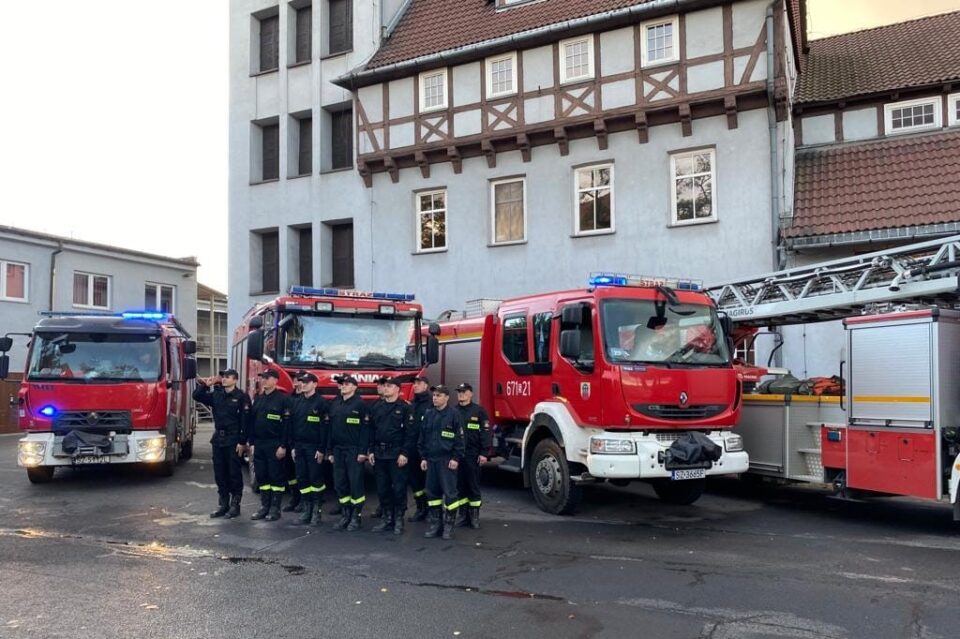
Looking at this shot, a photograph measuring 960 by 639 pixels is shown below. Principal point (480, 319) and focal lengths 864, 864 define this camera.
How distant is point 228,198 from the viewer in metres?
26.1

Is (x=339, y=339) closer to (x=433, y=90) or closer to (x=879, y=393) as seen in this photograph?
(x=879, y=393)

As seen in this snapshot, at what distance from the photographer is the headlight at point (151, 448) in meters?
13.3

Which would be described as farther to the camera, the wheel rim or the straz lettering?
the straz lettering

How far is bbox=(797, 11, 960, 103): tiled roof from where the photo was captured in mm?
19438

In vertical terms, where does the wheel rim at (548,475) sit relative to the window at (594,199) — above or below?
below

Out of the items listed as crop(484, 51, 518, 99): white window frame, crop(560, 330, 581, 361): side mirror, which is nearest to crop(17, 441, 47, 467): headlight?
crop(560, 330, 581, 361): side mirror

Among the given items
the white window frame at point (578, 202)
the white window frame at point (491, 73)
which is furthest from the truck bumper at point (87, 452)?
the white window frame at point (491, 73)

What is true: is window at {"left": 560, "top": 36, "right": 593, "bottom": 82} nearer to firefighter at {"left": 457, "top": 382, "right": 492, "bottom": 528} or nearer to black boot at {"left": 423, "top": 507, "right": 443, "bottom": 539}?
firefighter at {"left": 457, "top": 382, "right": 492, "bottom": 528}

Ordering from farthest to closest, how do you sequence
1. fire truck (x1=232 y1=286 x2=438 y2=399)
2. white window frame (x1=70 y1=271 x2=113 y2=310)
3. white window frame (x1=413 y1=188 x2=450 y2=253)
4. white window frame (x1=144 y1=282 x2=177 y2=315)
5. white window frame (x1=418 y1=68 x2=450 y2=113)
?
white window frame (x1=144 y1=282 x2=177 y2=315)
white window frame (x1=70 y1=271 x2=113 y2=310)
white window frame (x1=413 y1=188 x2=450 y2=253)
white window frame (x1=418 y1=68 x2=450 y2=113)
fire truck (x1=232 y1=286 x2=438 y2=399)

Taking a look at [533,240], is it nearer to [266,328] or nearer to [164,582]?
[266,328]

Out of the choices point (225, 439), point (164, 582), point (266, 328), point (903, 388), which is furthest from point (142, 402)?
point (903, 388)

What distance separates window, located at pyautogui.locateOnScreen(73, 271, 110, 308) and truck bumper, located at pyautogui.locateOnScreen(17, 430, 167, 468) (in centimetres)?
2089

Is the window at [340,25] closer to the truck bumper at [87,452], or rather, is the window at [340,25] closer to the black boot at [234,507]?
the truck bumper at [87,452]

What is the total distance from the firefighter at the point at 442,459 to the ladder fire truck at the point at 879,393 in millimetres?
4464
